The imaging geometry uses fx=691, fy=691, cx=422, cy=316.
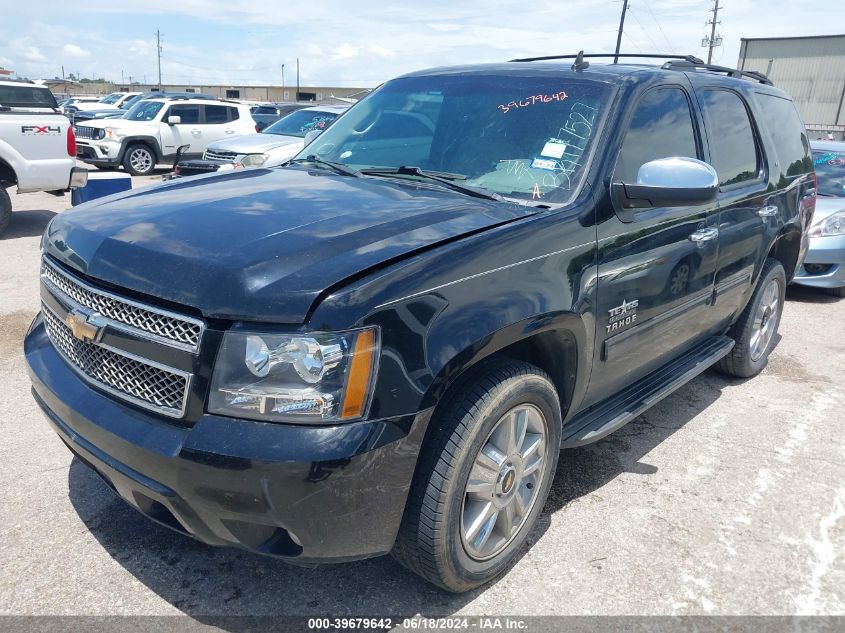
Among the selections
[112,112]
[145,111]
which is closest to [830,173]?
[145,111]

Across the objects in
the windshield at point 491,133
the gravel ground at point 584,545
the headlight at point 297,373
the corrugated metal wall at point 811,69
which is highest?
the corrugated metal wall at point 811,69

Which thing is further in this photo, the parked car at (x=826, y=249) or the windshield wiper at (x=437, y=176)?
the parked car at (x=826, y=249)

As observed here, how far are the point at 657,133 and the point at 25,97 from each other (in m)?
13.9

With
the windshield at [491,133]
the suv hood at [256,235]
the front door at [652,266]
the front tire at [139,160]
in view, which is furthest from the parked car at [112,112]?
the front door at [652,266]

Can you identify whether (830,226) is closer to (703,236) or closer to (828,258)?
(828,258)

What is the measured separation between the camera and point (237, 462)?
1.98m

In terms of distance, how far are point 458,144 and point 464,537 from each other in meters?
1.80

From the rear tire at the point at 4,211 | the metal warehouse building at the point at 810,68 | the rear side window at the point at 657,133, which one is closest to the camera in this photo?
the rear side window at the point at 657,133

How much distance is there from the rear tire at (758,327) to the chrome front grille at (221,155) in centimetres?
→ 871

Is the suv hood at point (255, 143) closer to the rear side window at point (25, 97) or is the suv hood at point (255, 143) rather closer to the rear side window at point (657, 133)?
the rear side window at point (25, 97)

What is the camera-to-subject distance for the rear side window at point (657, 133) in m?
3.17

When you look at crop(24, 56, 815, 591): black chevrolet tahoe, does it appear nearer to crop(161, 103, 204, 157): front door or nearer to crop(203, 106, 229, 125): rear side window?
crop(161, 103, 204, 157): front door

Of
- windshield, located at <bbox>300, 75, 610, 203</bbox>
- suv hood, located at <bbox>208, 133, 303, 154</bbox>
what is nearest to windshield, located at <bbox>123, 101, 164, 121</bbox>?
suv hood, located at <bbox>208, 133, 303, 154</bbox>

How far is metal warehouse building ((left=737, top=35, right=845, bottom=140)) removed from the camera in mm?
34281
